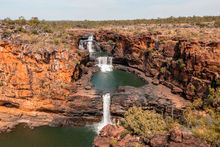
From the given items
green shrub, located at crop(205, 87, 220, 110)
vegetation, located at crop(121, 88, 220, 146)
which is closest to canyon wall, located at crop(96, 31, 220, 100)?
green shrub, located at crop(205, 87, 220, 110)

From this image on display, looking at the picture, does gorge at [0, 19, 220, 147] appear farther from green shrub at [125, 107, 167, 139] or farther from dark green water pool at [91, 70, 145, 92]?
green shrub at [125, 107, 167, 139]

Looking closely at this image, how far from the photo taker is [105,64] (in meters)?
76.1

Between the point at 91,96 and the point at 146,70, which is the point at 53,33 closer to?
the point at 91,96

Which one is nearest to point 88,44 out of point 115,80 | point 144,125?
point 115,80

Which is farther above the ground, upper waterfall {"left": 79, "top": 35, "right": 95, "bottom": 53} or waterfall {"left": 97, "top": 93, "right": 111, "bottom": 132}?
upper waterfall {"left": 79, "top": 35, "right": 95, "bottom": 53}

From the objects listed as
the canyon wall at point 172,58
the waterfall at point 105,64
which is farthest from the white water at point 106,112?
the waterfall at point 105,64

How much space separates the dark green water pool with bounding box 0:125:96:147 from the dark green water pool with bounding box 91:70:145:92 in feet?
47.1

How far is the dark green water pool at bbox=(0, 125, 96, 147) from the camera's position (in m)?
40.9

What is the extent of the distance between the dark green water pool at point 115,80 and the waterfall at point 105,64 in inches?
121

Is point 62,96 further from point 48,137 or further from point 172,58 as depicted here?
point 172,58

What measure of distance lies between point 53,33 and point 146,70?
21799mm

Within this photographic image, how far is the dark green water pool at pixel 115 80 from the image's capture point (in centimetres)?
5884

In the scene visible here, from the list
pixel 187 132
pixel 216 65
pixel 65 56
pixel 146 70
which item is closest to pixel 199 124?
pixel 187 132

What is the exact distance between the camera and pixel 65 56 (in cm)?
4691
